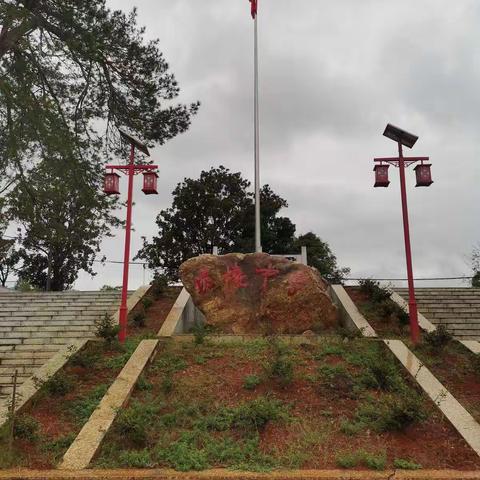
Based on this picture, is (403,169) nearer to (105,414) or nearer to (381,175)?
(381,175)

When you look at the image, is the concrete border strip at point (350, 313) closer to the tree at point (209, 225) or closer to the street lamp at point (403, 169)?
the street lamp at point (403, 169)

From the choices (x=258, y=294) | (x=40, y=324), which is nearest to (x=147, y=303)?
(x=40, y=324)

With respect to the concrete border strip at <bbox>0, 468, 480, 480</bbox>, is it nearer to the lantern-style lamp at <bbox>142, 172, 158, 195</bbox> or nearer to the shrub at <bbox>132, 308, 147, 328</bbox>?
the shrub at <bbox>132, 308, 147, 328</bbox>

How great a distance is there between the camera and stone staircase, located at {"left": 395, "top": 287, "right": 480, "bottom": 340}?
432 inches

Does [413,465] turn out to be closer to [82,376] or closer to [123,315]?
[82,376]

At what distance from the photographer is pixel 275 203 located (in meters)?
26.5

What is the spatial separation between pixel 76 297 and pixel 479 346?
9.73m

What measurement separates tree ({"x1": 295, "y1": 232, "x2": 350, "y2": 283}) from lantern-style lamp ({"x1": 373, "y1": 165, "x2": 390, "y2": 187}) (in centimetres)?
1431

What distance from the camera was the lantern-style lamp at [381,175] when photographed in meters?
9.59

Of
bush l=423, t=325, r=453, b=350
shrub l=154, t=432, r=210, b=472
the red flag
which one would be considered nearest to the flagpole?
the red flag

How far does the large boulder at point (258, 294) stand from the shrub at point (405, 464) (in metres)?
4.94

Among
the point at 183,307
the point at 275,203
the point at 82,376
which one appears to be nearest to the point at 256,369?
the point at 82,376

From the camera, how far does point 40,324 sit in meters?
11.1

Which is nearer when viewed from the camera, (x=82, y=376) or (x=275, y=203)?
(x=82, y=376)
